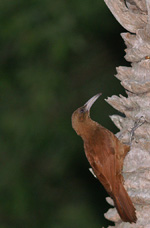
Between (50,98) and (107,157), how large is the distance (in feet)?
8.79

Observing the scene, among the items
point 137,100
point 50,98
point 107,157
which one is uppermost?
point 137,100

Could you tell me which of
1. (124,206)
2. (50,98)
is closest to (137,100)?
(124,206)

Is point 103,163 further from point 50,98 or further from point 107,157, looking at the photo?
point 50,98

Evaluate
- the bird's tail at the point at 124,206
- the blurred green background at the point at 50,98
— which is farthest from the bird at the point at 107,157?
the blurred green background at the point at 50,98

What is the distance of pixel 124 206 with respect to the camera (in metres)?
3.18

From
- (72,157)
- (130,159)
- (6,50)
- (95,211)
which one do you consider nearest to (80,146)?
(72,157)

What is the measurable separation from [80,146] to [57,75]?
71 centimetres

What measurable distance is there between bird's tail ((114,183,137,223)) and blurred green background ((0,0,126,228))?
103 inches

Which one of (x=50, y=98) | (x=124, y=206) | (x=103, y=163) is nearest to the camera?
(x=124, y=206)

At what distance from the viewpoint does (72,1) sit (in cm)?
588

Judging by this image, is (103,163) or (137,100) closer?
(137,100)

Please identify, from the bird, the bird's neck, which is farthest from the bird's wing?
the bird's neck

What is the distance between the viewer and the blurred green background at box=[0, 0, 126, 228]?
5844 mm

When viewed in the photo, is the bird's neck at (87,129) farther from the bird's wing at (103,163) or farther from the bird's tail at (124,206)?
the bird's tail at (124,206)
